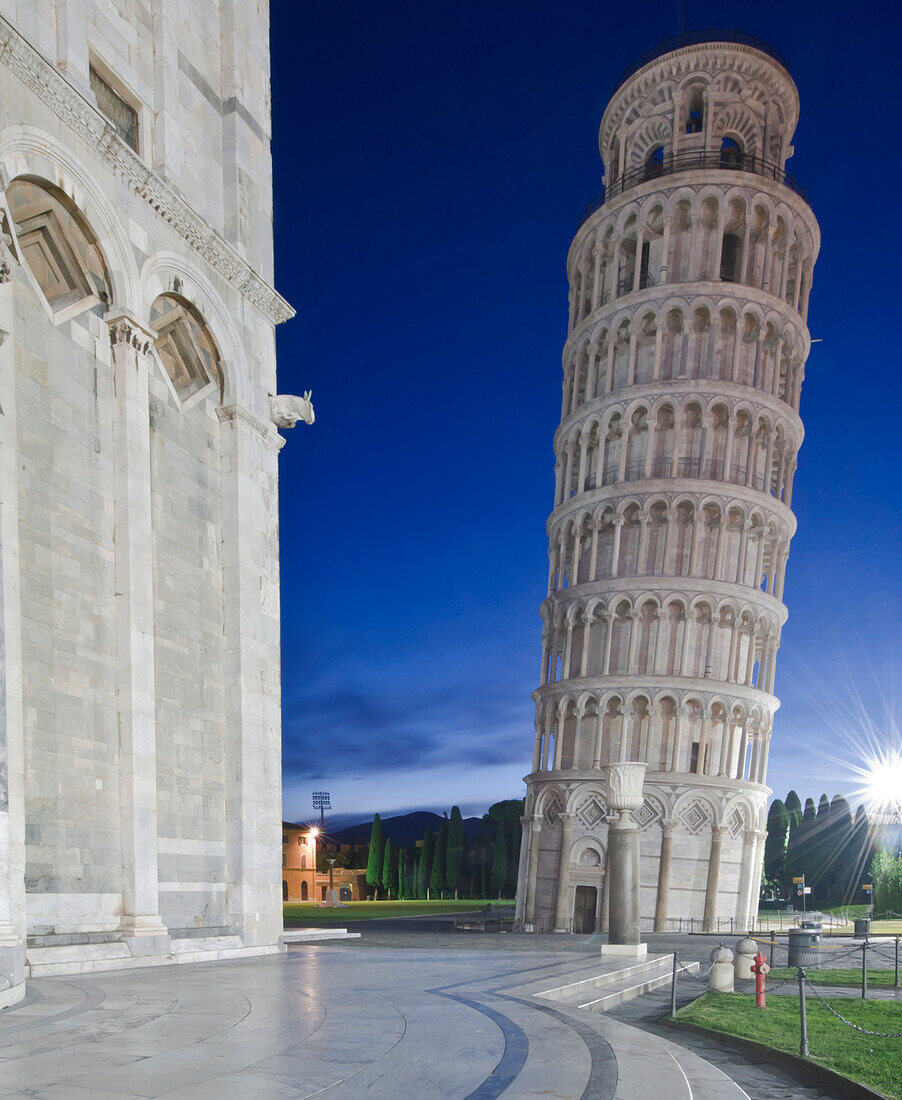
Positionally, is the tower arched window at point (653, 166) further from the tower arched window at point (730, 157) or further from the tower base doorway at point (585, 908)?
the tower base doorway at point (585, 908)

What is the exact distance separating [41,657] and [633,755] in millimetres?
38579

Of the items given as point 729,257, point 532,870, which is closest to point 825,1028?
point 532,870

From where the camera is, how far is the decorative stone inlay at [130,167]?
1499cm

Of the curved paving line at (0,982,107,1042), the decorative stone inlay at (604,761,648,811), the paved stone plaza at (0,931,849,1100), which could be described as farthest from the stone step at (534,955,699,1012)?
the curved paving line at (0,982,107,1042)

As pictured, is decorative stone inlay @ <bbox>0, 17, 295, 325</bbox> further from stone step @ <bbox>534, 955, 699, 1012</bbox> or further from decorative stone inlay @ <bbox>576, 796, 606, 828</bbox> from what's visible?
decorative stone inlay @ <bbox>576, 796, 606, 828</bbox>

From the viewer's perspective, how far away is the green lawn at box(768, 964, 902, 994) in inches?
738

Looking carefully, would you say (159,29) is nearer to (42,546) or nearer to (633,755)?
(42,546)

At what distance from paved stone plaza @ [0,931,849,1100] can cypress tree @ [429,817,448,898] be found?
87703 mm

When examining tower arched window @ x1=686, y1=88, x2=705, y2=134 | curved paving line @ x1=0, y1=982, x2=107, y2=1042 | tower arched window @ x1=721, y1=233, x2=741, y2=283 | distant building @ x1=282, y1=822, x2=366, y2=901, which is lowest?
distant building @ x1=282, y1=822, x2=366, y2=901

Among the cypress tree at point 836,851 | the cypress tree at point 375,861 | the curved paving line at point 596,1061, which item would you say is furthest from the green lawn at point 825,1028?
the cypress tree at point 375,861

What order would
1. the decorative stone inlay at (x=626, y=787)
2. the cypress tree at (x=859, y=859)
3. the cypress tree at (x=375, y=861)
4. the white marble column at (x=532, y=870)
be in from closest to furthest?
the decorative stone inlay at (x=626, y=787) < the white marble column at (x=532, y=870) < the cypress tree at (x=859, y=859) < the cypress tree at (x=375, y=861)

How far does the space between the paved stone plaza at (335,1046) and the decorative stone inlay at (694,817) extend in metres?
37.2

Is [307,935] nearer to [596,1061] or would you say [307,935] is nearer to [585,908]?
[596,1061]

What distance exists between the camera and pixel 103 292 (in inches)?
669
